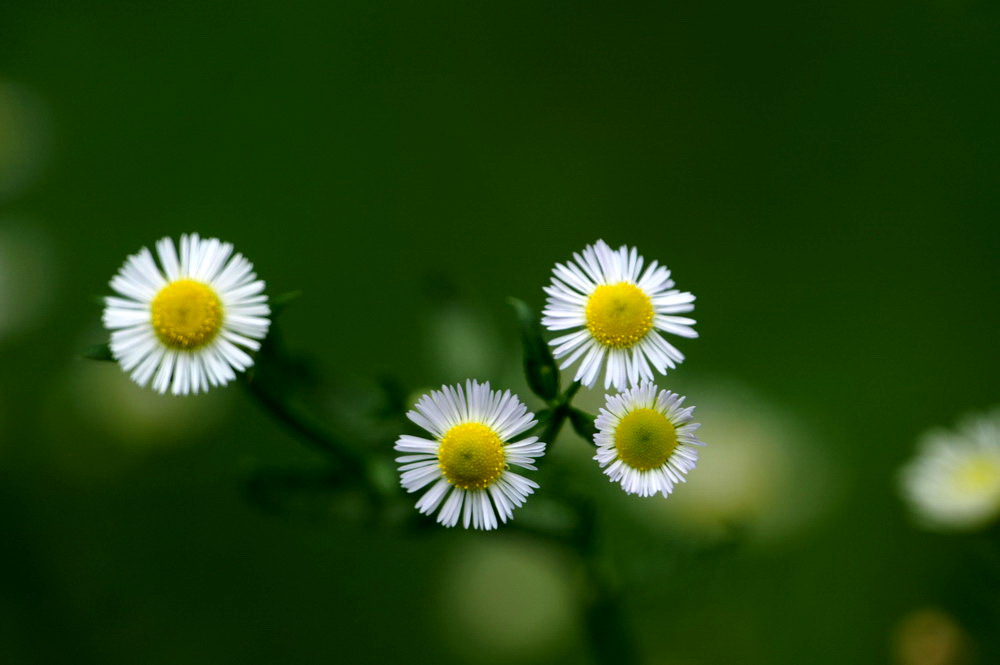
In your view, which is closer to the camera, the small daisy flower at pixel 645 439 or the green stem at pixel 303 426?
the small daisy flower at pixel 645 439

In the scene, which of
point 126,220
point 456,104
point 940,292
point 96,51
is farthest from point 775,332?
point 96,51

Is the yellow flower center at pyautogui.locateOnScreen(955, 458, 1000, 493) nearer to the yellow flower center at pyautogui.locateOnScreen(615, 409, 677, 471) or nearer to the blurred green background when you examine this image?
the blurred green background

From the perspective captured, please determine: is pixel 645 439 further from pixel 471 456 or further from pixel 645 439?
Result: pixel 471 456

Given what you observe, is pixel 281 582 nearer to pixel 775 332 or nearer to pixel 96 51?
pixel 775 332

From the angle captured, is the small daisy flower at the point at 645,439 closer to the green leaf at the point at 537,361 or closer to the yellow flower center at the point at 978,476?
the green leaf at the point at 537,361

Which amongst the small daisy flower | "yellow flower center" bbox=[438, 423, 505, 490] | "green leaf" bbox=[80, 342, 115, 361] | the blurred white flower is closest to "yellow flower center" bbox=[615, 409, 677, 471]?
the small daisy flower

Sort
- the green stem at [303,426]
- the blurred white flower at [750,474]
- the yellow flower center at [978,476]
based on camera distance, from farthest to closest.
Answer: the blurred white flower at [750,474], the yellow flower center at [978,476], the green stem at [303,426]

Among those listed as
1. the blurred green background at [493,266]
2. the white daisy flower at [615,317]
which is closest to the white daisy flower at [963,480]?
the blurred green background at [493,266]
